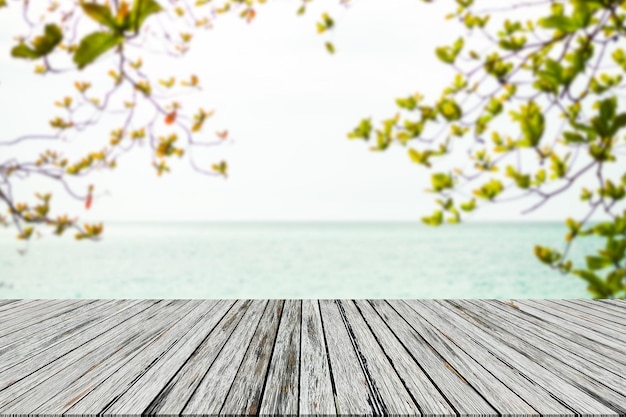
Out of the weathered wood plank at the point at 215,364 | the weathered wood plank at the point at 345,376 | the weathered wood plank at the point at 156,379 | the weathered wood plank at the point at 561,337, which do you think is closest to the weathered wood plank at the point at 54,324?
the weathered wood plank at the point at 156,379

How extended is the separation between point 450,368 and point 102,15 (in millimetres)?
A: 1656

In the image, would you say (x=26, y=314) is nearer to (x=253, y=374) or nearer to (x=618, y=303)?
(x=253, y=374)

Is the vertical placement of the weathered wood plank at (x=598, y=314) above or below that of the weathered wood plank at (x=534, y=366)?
above

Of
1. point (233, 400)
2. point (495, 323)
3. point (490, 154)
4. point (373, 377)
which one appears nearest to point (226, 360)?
point (233, 400)

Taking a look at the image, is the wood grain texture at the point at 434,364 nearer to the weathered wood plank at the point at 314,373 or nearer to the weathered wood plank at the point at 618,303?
the weathered wood plank at the point at 314,373

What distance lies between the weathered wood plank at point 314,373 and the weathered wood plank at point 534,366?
0.69 meters

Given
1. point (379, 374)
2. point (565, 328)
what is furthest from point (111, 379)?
point (565, 328)

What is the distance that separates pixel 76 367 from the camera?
67.0 inches

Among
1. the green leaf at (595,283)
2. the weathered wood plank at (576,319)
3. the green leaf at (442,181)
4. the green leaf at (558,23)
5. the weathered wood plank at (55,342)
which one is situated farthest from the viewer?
the weathered wood plank at (576,319)

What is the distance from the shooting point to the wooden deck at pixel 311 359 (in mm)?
1366

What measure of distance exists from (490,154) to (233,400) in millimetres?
1054

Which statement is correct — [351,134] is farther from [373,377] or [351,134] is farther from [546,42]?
[373,377]

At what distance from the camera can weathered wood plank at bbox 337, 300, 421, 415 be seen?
133 cm

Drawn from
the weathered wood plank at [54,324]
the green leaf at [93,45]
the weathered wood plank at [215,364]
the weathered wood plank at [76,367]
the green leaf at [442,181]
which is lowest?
the weathered wood plank at [54,324]
